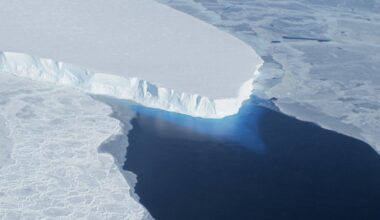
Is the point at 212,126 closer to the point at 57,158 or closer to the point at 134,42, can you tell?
the point at 57,158

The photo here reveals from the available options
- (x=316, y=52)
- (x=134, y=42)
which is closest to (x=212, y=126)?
(x=134, y=42)

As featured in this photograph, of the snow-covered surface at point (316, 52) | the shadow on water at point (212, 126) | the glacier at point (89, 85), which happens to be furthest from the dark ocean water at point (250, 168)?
the snow-covered surface at point (316, 52)

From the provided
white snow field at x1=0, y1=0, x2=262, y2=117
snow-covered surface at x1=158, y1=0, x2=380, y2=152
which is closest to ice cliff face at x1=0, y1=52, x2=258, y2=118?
white snow field at x1=0, y1=0, x2=262, y2=117

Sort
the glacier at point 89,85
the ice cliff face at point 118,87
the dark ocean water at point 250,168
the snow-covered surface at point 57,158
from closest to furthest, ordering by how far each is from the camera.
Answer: the snow-covered surface at point 57,158 < the glacier at point 89,85 < the dark ocean water at point 250,168 < the ice cliff face at point 118,87

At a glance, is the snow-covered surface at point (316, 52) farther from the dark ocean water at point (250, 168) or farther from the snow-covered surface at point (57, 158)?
the snow-covered surface at point (57, 158)

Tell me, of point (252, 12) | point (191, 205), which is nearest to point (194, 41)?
point (252, 12)

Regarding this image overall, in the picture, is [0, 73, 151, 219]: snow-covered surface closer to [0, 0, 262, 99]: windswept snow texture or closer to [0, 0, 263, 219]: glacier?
[0, 0, 263, 219]: glacier
